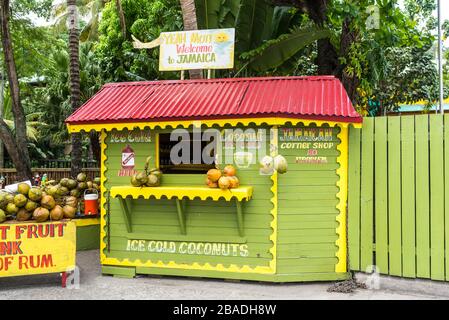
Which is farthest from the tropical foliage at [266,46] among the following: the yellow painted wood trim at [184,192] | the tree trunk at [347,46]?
the yellow painted wood trim at [184,192]

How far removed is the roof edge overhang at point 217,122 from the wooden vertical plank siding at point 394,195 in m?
0.55

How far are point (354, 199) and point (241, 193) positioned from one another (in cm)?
169

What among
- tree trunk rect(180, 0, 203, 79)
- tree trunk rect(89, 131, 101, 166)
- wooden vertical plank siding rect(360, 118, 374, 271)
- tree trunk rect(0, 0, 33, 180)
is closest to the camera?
wooden vertical plank siding rect(360, 118, 374, 271)

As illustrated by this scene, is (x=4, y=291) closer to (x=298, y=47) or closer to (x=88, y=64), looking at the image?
(x=298, y=47)

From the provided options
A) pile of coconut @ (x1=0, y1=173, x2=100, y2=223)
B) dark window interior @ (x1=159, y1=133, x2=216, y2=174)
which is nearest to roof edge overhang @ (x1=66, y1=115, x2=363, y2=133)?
dark window interior @ (x1=159, y1=133, x2=216, y2=174)

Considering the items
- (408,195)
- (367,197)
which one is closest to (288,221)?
(367,197)

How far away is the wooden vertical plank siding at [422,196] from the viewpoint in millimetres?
6258

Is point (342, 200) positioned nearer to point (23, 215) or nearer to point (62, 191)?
point (62, 191)

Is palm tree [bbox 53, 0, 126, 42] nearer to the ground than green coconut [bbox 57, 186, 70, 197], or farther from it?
farther from it

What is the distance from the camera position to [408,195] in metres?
6.36

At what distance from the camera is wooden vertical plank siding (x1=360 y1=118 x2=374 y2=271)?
6.54 metres

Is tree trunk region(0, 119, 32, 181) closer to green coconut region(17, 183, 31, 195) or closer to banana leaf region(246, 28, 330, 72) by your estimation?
green coconut region(17, 183, 31, 195)

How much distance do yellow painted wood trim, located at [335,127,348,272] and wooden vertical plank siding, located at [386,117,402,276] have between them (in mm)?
606

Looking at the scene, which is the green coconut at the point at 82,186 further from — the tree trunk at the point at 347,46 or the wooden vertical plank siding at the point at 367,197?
the tree trunk at the point at 347,46
